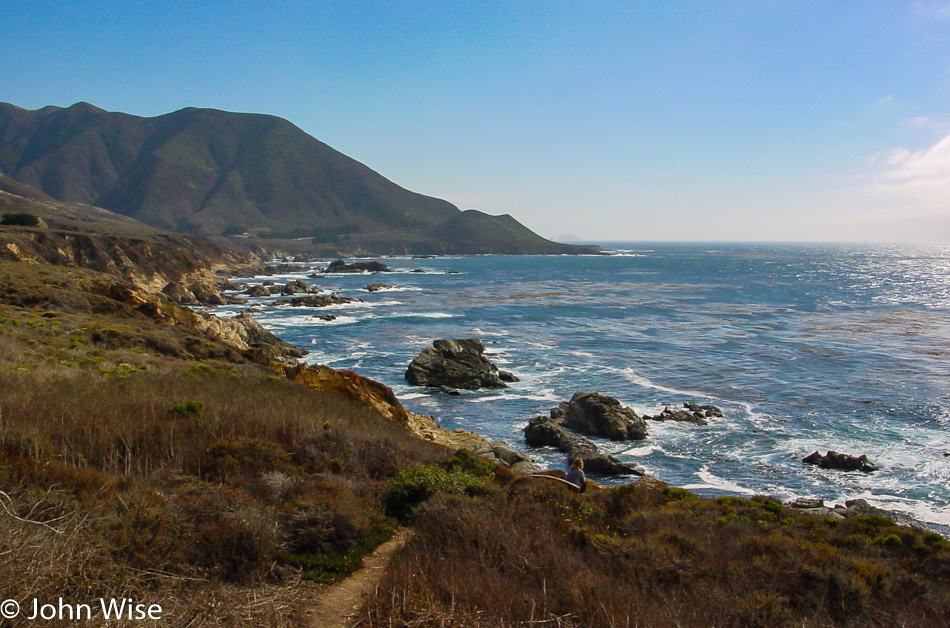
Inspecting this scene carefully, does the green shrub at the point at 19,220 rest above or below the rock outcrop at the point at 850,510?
above

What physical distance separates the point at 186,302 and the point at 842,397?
189ft

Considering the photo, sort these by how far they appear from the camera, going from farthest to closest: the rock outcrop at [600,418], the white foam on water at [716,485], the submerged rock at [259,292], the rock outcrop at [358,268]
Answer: the rock outcrop at [358,268] < the submerged rock at [259,292] < the rock outcrop at [600,418] < the white foam on water at [716,485]

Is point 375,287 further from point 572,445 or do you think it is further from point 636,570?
point 636,570

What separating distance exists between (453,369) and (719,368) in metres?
17.1

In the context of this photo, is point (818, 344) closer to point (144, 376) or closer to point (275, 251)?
point (144, 376)

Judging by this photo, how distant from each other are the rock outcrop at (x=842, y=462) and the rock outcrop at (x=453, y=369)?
16.0 meters

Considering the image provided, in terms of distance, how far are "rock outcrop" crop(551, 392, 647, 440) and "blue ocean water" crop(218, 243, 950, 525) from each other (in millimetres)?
888

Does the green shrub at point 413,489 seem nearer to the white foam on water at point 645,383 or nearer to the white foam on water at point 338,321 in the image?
the white foam on water at point 645,383

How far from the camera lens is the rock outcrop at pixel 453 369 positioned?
33.0 m

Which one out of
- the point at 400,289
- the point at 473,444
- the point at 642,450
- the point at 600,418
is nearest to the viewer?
the point at 473,444

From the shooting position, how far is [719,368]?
120 feet

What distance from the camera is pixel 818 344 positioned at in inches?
1740

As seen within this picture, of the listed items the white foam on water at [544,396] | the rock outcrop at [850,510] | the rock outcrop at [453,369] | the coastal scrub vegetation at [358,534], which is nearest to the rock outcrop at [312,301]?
the rock outcrop at [453,369]

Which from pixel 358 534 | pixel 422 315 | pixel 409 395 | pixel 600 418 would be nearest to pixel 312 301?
pixel 422 315
